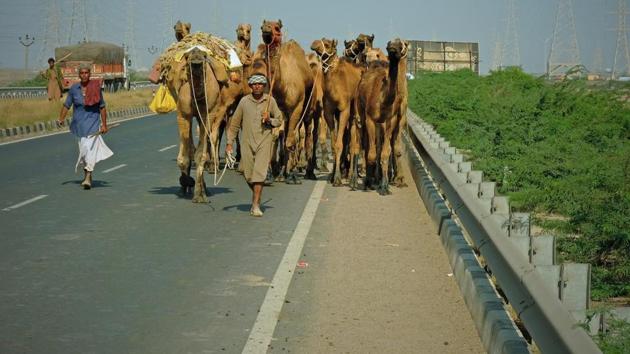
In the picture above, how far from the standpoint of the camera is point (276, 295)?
364 inches

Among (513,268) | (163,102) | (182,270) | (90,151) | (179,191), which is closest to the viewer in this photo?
(513,268)

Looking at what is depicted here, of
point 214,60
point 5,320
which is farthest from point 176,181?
point 5,320

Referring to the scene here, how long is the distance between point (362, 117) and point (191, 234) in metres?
5.84

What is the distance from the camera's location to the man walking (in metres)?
14.3

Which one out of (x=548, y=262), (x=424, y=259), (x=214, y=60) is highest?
(x=214, y=60)

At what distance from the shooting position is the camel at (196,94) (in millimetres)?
15562

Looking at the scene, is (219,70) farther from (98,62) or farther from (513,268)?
(98,62)

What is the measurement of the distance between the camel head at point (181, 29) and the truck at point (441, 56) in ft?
157

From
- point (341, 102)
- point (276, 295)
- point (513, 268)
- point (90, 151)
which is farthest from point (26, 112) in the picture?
point (513, 268)

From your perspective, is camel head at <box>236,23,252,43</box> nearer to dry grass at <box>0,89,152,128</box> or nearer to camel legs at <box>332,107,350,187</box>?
camel legs at <box>332,107,350,187</box>

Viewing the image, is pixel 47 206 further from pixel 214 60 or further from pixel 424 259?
pixel 424 259

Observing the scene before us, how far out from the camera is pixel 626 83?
29672mm

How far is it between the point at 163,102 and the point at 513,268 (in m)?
11.1

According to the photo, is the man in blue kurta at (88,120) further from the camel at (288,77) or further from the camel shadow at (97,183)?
the camel at (288,77)
